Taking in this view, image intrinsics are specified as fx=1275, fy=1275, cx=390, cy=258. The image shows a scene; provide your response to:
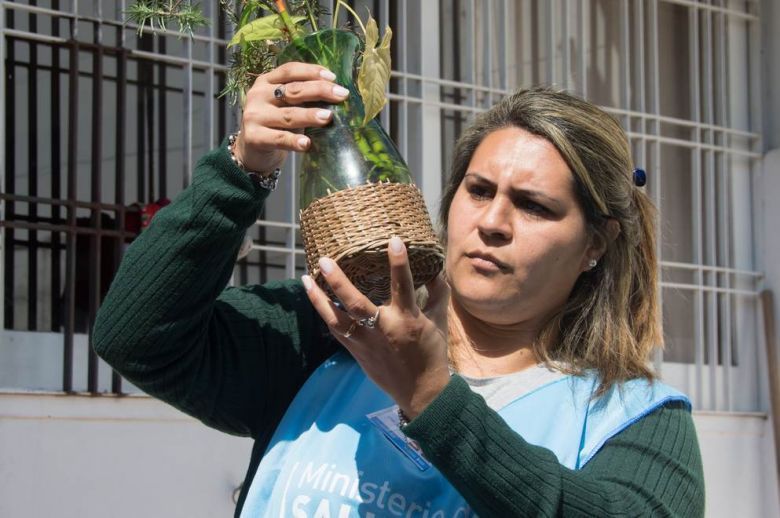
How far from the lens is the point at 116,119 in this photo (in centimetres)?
418

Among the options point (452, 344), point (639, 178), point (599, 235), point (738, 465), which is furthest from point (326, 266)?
point (738, 465)

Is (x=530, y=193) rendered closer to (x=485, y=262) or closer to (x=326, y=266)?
(x=485, y=262)

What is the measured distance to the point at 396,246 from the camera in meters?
1.51

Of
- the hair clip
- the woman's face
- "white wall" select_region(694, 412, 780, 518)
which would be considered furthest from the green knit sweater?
"white wall" select_region(694, 412, 780, 518)

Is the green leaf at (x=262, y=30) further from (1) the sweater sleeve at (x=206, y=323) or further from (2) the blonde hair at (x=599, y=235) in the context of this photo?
(2) the blonde hair at (x=599, y=235)

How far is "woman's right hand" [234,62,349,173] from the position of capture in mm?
1688

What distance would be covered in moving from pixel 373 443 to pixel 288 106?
0.49m

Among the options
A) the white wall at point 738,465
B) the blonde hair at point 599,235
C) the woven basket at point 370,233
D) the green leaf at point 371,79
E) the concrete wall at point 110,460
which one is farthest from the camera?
the white wall at point 738,465

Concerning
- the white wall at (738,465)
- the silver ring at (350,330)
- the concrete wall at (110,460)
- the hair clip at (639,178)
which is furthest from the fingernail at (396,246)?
the white wall at (738,465)

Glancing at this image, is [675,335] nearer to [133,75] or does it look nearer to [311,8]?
[133,75]

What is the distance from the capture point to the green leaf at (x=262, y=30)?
5.80 ft

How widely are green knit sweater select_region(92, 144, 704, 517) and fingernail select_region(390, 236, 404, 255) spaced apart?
19 centimetres

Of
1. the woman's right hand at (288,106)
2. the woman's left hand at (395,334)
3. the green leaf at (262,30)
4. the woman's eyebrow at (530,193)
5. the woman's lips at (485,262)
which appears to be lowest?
the woman's left hand at (395,334)

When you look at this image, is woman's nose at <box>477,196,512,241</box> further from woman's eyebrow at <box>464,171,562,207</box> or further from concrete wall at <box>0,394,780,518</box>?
concrete wall at <box>0,394,780,518</box>
